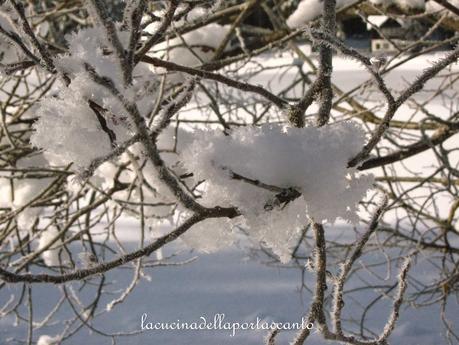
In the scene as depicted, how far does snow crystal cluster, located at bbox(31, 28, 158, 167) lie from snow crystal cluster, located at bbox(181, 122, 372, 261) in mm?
101

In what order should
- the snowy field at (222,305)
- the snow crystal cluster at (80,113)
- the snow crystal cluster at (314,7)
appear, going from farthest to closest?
the snowy field at (222,305) → the snow crystal cluster at (314,7) → the snow crystal cluster at (80,113)

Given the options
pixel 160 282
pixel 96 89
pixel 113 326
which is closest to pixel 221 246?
pixel 96 89

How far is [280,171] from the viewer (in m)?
0.68

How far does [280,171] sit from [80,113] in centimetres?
25

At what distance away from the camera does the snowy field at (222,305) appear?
3.54m

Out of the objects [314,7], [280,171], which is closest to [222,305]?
[314,7]

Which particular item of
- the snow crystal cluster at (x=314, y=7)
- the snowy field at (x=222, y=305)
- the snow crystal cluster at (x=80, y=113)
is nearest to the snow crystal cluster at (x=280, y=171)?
the snow crystal cluster at (x=80, y=113)

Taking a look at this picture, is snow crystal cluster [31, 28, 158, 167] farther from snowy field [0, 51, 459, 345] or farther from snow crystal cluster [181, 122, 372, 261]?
snowy field [0, 51, 459, 345]

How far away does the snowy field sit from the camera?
3.54 m

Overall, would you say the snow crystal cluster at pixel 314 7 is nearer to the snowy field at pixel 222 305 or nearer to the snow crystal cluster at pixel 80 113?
the snowy field at pixel 222 305

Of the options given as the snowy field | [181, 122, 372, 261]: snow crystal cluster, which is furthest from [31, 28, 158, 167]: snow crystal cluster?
the snowy field

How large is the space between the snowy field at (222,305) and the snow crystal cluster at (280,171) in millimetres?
2562

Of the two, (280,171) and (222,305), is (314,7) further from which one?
(222,305)

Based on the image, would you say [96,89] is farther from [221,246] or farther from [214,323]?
[214,323]
